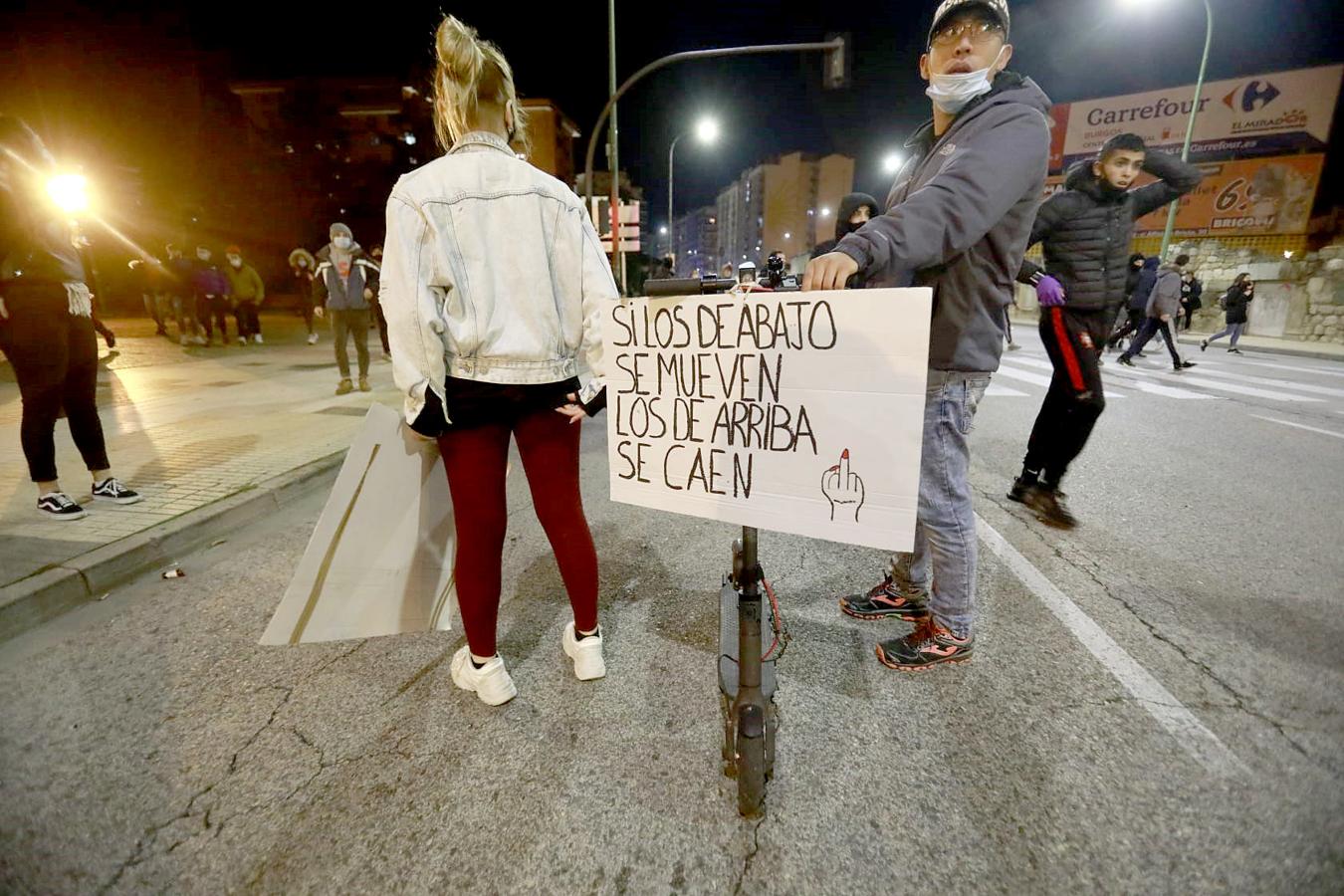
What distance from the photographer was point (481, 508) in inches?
76.3

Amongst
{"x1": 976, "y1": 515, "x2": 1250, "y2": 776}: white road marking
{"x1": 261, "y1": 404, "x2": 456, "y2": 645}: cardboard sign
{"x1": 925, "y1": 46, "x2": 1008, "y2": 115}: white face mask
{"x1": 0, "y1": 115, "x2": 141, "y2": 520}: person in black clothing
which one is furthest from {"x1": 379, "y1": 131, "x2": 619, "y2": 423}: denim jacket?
{"x1": 0, "y1": 115, "x2": 141, "y2": 520}: person in black clothing

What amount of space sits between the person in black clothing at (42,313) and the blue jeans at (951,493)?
463 cm

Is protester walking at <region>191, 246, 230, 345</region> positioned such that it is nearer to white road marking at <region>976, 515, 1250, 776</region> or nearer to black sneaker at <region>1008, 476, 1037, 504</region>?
black sneaker at <region>1008, 476, 1037, 504</region>

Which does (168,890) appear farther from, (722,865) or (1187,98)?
(1187,98)

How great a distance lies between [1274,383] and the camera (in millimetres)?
8953

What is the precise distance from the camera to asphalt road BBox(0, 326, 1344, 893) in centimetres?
149

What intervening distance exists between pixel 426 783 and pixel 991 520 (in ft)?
11.2

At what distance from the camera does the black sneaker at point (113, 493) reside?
12.3 feet

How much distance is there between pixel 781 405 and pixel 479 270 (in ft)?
3.29

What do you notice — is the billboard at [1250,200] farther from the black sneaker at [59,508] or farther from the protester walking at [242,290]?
the black sneaker at [59,508]

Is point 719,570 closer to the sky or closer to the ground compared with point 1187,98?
closer to the ground

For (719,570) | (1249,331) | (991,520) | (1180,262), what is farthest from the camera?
(1249,331)

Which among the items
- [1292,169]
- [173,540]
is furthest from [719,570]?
[1292,169]

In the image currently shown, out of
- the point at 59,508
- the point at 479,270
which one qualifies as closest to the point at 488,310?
the point at 479,270
